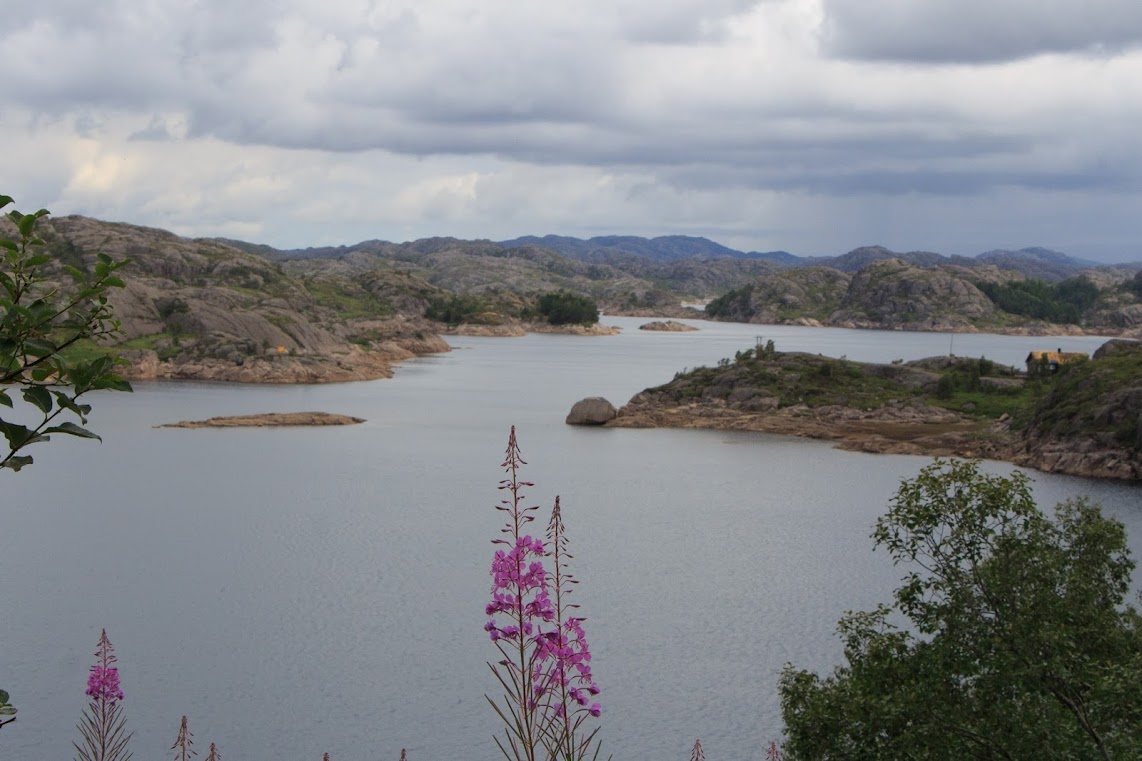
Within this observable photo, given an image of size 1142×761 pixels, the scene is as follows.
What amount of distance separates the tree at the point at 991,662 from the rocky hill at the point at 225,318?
3029 inches

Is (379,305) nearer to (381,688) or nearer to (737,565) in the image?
(737,565)

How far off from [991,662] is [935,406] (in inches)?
2652

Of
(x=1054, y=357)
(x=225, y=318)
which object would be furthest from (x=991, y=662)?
(x=225, y=318)

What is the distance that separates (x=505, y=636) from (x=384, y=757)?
18.1 meters

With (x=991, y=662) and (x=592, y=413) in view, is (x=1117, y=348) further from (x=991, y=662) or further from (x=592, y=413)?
A: (x=991, y=662)

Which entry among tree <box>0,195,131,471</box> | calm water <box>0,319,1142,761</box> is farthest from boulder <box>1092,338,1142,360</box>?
tree <box>0,195,131,471</box>

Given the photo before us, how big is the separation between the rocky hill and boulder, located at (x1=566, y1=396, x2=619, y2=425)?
33858 mm

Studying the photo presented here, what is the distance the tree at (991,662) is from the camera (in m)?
13.6

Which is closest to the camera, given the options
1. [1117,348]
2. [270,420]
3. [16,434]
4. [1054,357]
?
[16,434]

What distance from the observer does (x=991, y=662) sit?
14.5 meters

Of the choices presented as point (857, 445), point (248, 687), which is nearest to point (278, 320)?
point (857, 445)

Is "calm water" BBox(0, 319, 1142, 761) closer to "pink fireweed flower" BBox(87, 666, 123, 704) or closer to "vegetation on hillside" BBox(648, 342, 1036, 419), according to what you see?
"vegetation on hillside" BBox(648, 342, 1036, 419)

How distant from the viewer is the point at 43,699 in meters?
24.8

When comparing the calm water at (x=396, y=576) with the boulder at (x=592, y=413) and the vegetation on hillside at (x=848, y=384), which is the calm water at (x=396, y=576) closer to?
the boulder at (x=592, y=413)
